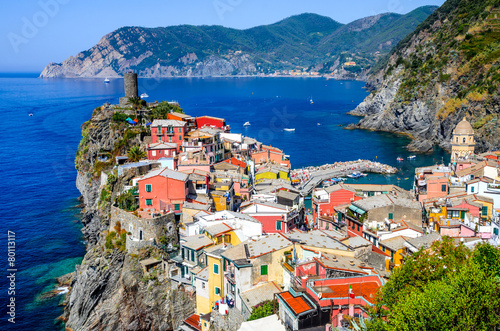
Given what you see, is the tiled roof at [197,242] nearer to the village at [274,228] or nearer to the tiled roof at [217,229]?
the village at [274,228]

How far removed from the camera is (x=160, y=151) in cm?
4112

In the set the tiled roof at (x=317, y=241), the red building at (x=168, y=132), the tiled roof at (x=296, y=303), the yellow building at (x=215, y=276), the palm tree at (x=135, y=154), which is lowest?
the yellow building at (x=215, y=276)

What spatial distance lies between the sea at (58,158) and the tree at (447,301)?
25.5 metres

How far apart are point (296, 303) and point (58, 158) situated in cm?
7020

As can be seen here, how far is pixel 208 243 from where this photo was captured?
24.8 metres

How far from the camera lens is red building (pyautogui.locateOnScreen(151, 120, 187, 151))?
146ft

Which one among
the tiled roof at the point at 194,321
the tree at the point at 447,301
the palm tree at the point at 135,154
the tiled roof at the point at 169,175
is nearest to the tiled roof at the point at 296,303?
the tree at the point at 447,301

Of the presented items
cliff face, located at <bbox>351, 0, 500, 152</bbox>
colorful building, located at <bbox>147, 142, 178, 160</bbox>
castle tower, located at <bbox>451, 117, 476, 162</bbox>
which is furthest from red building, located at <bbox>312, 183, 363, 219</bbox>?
cliff face, located at <bbox>351, 0, 500, 152</bbox>

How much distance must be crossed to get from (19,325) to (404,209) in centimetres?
2679

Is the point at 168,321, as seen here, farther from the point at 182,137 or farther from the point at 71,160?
the point at 71,160

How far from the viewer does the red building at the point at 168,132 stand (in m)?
44.5

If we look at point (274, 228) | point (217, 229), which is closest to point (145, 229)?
point (217, 229)

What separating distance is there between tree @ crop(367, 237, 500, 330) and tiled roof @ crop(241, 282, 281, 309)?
207 inches

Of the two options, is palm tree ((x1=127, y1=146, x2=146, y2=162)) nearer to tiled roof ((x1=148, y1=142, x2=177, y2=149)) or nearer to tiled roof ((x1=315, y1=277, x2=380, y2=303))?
tiled roof ((x1=148, y1=142, x2=177, y2=149))
